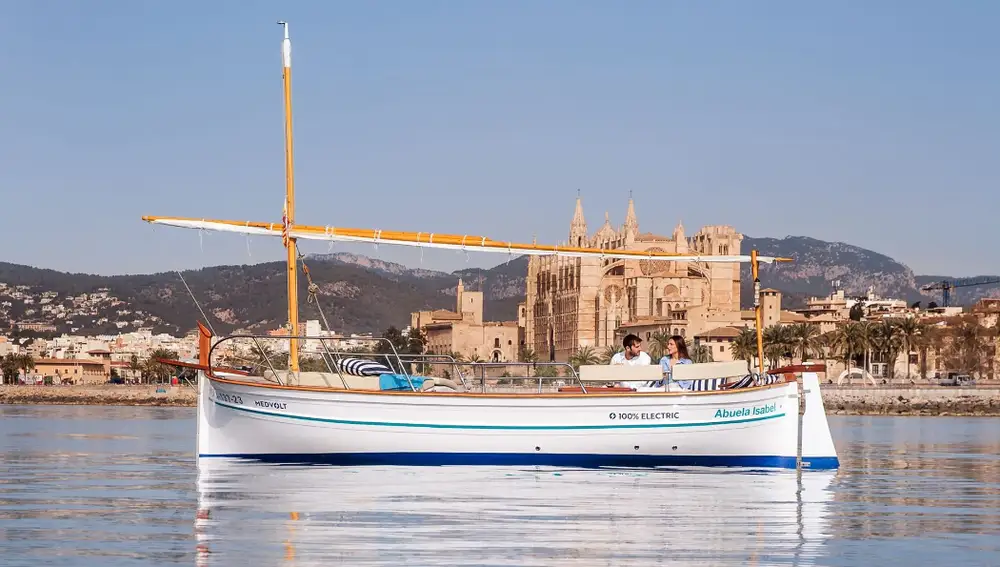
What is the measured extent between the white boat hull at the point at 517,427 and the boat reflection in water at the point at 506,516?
545mm

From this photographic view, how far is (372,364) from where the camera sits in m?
24.0

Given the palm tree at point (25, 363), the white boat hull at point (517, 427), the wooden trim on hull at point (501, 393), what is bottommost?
the palm tree at point (25, 363)

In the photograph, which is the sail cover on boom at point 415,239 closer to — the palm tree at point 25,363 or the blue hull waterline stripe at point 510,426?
the blue hull waterline stripe at point 510,426

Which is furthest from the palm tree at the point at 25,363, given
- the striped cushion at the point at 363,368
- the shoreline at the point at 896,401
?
the striped cushion at the point at 363,368

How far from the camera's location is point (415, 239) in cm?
2695

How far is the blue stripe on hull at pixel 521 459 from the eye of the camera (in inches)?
910

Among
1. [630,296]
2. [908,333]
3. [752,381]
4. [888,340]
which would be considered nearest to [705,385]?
[752,381]

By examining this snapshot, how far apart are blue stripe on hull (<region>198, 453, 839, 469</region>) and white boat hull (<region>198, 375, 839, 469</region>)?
0.05 feet

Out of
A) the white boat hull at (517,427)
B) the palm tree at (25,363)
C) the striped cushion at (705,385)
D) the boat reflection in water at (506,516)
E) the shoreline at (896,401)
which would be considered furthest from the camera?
the palm tree at (25,363)

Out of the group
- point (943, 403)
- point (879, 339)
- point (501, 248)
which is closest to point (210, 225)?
point (501, 248)

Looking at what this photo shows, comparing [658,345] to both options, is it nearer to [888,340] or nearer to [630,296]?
[888,340]

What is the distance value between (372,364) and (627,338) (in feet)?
13.3

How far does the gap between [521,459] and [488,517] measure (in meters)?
7.61

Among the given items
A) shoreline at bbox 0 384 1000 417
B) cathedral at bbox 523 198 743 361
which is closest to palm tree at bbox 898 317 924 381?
shoreline at bbox 0 384 1000 417
